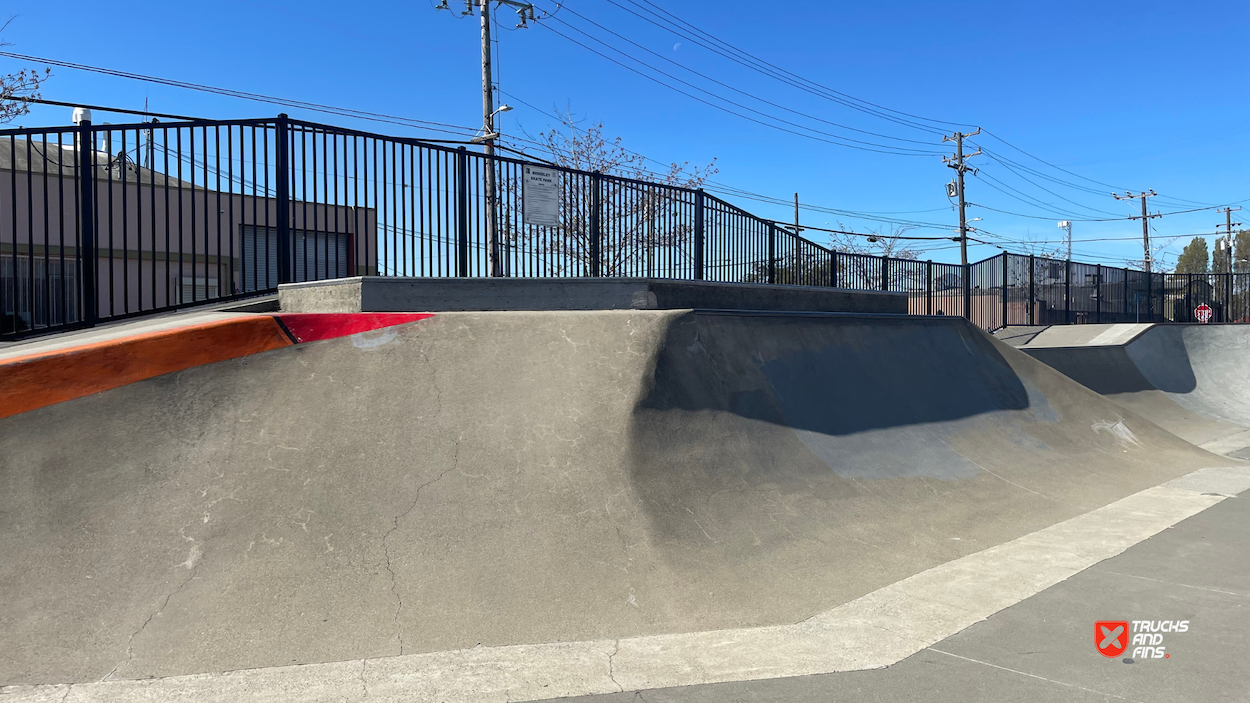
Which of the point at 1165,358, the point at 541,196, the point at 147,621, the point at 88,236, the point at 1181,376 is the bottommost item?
the point at 147,621

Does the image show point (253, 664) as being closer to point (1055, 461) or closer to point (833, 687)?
point (833, 687)

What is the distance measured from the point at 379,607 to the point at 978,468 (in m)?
6.91

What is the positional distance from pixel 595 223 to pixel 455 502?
4967 mm

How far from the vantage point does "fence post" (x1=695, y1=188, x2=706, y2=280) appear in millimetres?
10000

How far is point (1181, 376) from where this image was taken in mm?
19891

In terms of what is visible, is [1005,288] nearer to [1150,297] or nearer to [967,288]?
[967,288]

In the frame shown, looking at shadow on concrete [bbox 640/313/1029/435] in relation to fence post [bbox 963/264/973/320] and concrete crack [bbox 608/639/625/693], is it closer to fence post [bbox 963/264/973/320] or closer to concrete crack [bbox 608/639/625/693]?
concrete crack [bbox 608/639/625/693]

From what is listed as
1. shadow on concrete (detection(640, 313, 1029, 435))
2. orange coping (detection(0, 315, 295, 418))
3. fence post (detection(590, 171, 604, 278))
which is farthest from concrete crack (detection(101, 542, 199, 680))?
fence post (detection(590, 171, 604, 278))

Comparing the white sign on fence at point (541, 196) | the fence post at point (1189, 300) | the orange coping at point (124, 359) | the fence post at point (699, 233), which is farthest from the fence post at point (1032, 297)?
the orange coping at point (124, 359)

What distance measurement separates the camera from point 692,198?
Answer: 1026 cm

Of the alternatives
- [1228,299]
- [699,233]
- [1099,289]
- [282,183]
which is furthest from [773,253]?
[1228,299]

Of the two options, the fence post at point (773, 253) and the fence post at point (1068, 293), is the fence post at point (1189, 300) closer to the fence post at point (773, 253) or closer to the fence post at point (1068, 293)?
the fence post at point (1068, 293)

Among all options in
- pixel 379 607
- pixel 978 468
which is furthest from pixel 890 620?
pixel 978 468

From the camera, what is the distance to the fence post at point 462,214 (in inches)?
328
